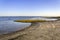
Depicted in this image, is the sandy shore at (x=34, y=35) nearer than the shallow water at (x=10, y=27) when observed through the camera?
Yes

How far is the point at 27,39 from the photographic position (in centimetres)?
790

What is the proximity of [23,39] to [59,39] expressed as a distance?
3.07 m

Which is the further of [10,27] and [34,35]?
[10,27]

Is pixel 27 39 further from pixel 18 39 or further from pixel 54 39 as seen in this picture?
pixel 54 39

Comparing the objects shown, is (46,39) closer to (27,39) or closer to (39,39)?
(39,39)

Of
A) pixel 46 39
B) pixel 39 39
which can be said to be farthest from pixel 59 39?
pixel 39 39

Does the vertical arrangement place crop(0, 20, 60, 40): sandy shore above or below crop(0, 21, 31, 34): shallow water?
above

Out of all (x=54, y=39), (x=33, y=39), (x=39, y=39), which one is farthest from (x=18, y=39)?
(x=54, y=39)

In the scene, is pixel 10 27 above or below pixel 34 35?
below

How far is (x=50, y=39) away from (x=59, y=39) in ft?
2.45

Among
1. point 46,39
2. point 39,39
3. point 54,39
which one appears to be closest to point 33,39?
point 39,39

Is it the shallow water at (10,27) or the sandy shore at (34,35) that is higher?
the sandy shore at (34,35)

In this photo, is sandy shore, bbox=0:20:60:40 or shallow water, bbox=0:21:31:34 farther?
shallow water, bbox=0:21:31:34

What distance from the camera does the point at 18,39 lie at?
7957 millimetres
